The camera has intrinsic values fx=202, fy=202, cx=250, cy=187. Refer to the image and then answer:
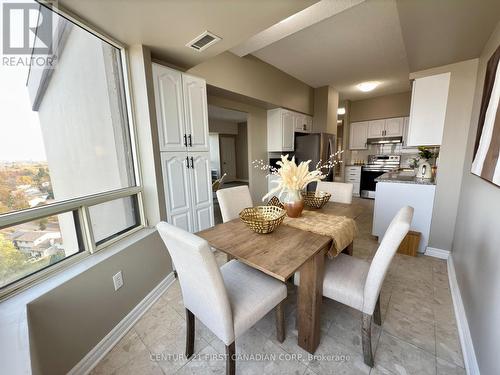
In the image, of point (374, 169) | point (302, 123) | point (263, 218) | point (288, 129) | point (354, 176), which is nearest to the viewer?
point (263, 218)

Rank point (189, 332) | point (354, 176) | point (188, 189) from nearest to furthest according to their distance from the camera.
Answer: point (189, 332) → point (188, 189) → point (354, 176)

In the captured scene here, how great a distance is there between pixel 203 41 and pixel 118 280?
2053 mm

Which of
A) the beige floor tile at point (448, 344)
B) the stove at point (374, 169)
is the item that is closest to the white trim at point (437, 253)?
the beige floor tile at point (448, 344)

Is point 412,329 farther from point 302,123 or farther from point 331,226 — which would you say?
point 302,123

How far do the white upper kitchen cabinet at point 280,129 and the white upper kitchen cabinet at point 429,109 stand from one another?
77.7 inches

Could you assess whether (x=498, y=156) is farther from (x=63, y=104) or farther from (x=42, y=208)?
(x=63, y=104)

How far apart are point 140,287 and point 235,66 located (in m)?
2.90

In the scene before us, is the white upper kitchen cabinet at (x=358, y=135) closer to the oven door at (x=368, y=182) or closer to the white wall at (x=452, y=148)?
the oven door at (x=368, y=182)

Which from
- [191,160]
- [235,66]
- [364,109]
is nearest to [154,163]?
[191,160]

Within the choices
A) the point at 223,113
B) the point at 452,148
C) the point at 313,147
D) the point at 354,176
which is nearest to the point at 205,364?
the point at 452,148

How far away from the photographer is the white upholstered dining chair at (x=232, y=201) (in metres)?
1.96

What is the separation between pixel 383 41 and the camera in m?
2.64

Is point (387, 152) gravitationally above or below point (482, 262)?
above

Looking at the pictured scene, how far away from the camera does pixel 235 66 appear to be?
9.36ft
